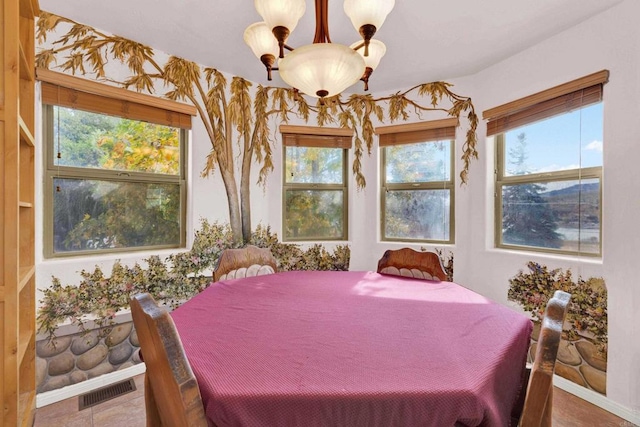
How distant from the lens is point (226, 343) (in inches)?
40.1

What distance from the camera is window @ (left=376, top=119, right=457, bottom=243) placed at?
9.49 feet

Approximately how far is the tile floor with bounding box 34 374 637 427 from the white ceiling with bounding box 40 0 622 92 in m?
2.54

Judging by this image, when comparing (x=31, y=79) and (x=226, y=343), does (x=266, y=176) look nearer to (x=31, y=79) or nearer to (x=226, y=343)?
(x=31, y=79)

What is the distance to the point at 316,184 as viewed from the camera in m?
3.20

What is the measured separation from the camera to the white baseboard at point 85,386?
190 cm

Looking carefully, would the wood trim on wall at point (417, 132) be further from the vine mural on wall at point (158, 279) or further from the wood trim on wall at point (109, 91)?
the wood trim on wall at point (109, 91)

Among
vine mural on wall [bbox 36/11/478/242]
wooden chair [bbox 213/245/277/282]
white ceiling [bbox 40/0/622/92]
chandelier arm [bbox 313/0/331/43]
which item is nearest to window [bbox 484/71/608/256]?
vine mural on wall [bbox 36/11/478/242]

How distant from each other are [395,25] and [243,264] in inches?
78.2

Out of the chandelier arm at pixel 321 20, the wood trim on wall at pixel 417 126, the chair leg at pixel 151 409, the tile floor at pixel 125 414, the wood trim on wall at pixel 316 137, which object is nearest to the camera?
the chair leg at pixel 151 409

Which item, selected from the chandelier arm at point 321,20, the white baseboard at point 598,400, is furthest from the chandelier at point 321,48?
the white baseboard at point 598,400

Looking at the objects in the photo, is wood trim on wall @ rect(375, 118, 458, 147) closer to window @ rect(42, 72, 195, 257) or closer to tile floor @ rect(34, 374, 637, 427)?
window @ rect(42, 72, 195, 257)

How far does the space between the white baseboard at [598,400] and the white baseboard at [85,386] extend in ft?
10.2

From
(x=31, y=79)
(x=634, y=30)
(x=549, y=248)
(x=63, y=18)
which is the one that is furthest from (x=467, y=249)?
(x=63, y=18)

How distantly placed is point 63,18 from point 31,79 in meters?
0.97
